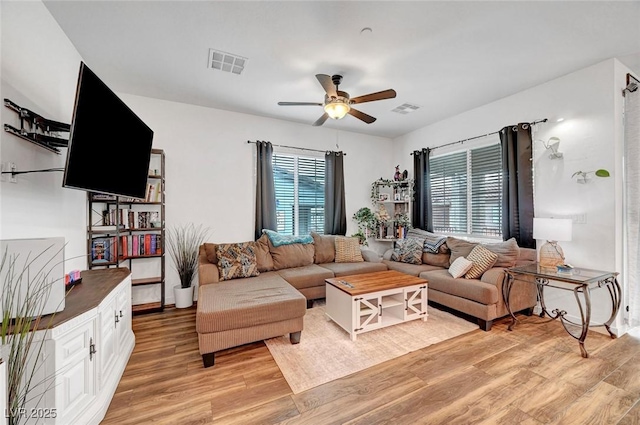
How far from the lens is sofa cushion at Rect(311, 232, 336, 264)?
4.04 meters

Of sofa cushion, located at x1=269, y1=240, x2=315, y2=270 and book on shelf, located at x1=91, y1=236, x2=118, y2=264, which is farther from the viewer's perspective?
sofa cushion, located at x1=269, y1=240, x2=315, y2=270

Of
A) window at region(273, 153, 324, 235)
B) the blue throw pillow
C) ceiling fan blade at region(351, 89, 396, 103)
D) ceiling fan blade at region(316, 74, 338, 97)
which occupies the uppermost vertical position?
ceiling fan blade at region(316, 74, 338, 97)

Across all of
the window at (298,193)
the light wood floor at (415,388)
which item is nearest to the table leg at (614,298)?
the light wood floor at (415,388)

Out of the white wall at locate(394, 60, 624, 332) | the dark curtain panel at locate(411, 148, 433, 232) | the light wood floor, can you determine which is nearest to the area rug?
the light wood floor

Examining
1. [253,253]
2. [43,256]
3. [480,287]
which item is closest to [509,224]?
[480,287]

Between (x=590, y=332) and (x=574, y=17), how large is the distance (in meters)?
3.03

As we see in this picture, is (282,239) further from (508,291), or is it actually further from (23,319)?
(508,291)

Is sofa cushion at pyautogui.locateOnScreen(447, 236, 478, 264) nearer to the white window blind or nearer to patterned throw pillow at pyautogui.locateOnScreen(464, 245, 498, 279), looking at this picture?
patterned throw pillow at pyautogui.locateOnScreen(464, 245, 498, 279)

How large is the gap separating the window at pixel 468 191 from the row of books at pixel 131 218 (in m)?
4.51

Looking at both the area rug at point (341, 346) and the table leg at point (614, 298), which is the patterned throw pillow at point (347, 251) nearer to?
the area rug at point (341, 346)

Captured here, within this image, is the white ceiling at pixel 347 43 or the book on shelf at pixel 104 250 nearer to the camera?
the white ceiling at pixel 347 43

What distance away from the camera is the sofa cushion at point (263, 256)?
140 inches

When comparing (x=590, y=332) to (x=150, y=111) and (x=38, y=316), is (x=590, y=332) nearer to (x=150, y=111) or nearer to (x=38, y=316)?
(x=38, y=316)

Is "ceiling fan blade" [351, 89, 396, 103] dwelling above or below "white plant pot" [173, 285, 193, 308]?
above
